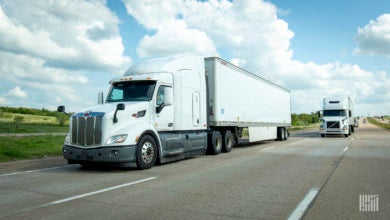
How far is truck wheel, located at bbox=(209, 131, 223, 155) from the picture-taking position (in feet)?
48.0

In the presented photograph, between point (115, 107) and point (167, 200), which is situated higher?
point (115, 107)

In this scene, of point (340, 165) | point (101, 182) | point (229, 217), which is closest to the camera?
point (229, 217)

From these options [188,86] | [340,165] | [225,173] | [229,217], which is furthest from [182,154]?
[229,217]

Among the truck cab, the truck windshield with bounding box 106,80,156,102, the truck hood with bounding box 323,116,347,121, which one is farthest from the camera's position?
the truck hood with bounding box 323,116,347,121

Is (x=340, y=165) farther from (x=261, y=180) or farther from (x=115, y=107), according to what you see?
(x=115, y=107)

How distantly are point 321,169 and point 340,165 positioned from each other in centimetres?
126

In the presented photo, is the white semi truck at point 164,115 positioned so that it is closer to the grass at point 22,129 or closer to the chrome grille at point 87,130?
the chrome grille at point 87,130

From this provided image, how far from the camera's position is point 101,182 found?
25.7ft

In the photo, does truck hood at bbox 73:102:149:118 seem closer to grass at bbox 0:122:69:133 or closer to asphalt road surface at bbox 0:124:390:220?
asphalt road surface at bbox 0:124:390:220

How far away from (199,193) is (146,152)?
402cm

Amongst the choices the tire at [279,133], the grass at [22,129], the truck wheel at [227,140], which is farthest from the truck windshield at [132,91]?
the grass at [22,129]

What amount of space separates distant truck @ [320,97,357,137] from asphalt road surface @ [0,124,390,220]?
68.4ft

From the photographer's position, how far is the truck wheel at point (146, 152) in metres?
9.89

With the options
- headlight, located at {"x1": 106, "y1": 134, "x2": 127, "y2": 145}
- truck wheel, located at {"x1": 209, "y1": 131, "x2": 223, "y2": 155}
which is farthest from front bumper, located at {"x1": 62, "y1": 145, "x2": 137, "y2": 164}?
truck wheel, located at {"x1": 209, "y1": 131, "x2": 223, "y2": 155}
